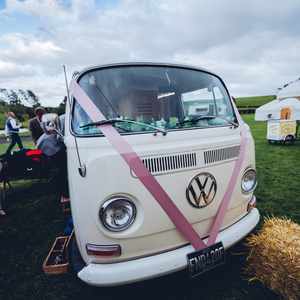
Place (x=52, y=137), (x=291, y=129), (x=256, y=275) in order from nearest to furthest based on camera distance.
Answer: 1. (x=256, y=275)
2. (x=52, y=137)
3. (x=291, y=129)

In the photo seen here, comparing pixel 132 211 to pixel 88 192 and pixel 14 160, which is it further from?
pixel 14 160

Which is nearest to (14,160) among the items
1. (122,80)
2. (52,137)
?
(52,137)

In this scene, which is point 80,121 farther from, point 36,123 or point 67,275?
point 36,123

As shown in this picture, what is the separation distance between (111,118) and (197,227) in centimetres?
125

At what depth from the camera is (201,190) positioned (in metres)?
1.95

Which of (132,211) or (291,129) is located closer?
(132,211)

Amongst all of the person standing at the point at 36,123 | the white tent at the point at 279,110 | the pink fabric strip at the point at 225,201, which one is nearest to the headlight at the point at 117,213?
the pink fabric strip at the point at 225,201

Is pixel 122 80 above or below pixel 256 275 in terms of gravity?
above

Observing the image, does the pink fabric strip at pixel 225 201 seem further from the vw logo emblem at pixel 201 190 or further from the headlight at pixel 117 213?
the headlight at pixel 117 213

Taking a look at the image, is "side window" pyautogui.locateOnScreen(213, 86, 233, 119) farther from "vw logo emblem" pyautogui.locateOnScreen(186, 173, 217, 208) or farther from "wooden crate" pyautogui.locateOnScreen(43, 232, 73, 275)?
"wooden crate" pyautogui.locateOnScreen(43, 232, 73, 275)

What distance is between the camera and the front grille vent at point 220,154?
200cm

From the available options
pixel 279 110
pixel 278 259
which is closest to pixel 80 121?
pixel 278 259

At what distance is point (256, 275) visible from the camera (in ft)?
7.30

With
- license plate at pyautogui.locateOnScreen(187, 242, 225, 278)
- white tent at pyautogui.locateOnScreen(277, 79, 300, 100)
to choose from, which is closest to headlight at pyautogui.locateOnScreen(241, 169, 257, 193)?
license plate at pyautogui.locateOnScreen(187, 242, 225, 278)
